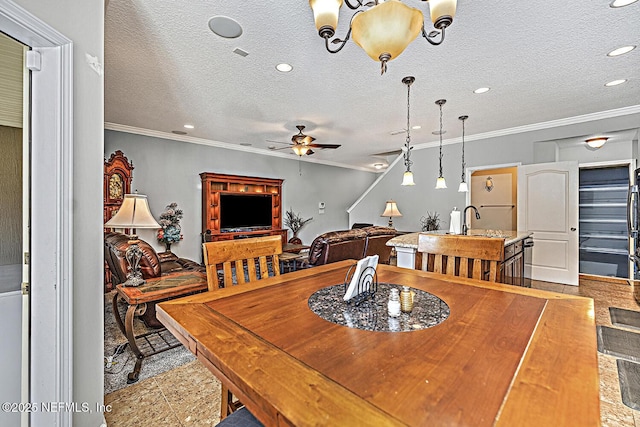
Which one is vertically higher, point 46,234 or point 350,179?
point 350,179

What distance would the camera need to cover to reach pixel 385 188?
Result: 272 inches

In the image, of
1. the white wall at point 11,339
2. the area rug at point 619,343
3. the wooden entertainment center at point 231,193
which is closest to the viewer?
the white wall at point 11,339

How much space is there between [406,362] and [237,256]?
1.12 m

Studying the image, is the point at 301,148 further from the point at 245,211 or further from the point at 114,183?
the point at 114,183

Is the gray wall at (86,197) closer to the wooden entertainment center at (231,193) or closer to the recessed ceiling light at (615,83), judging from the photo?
the wooden entertainment center at (231,193)

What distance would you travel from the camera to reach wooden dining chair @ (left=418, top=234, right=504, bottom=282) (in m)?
1.61

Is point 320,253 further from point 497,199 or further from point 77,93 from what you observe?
point 497,199

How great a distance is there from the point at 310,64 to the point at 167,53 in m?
1.29

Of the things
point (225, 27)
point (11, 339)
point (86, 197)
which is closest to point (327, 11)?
point (225, 27)

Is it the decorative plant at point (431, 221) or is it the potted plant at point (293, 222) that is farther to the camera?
the potted plant at point (293, 222)

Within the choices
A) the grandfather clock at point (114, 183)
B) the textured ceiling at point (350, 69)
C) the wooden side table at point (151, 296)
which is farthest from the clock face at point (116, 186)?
the wooden side table at point (151, 296)

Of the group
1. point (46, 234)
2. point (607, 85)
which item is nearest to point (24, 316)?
point (46, 234)

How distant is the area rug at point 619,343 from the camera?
2355mm

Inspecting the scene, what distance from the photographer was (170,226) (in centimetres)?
500
